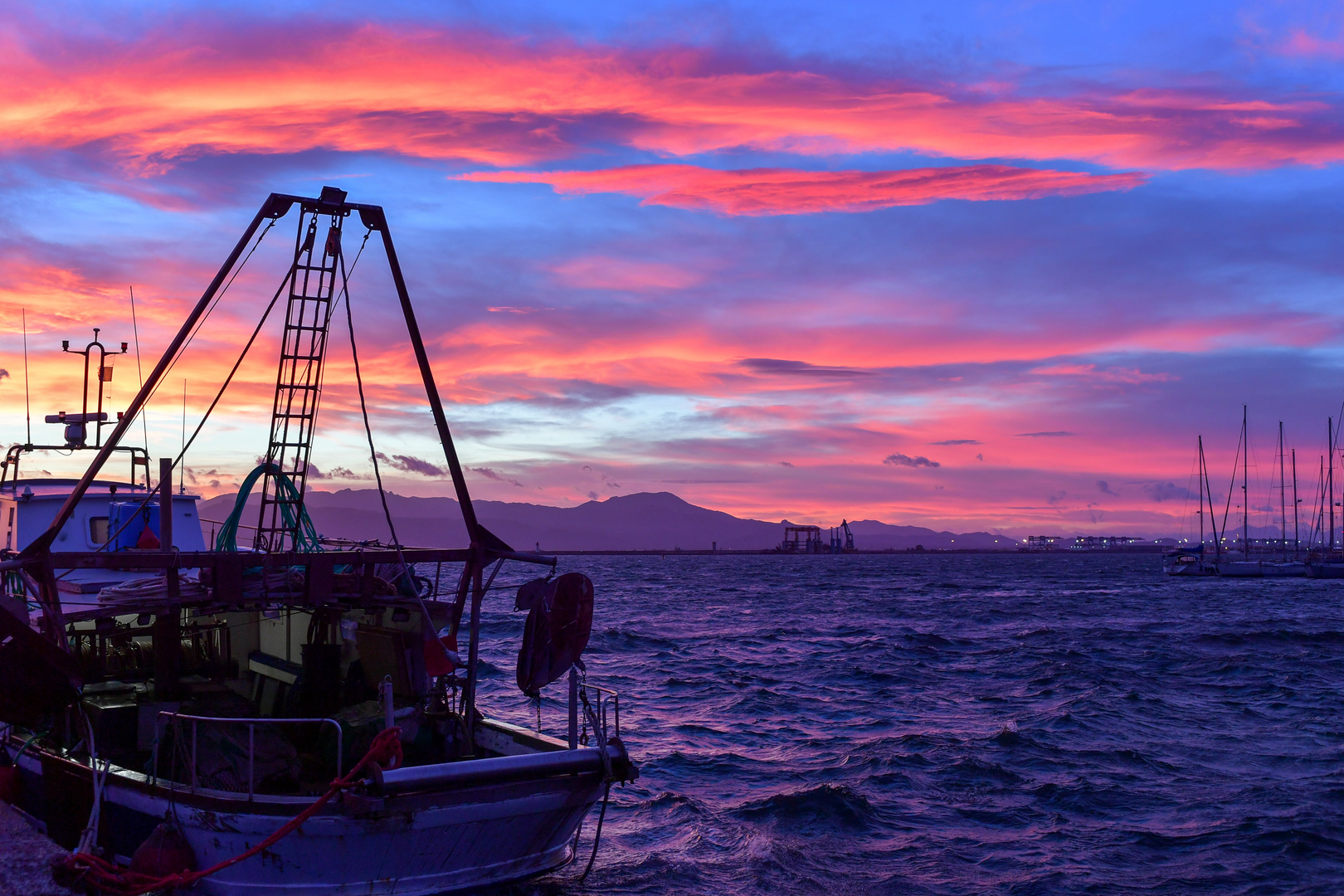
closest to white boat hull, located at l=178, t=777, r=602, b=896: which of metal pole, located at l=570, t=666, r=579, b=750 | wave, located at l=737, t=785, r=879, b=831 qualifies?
metal pole, located at l=570, t=666, r=579, b=750

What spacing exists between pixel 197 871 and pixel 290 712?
3522 mm

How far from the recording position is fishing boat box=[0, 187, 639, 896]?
10523mm

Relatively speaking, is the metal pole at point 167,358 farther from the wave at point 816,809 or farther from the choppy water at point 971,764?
the wave at point 816,809

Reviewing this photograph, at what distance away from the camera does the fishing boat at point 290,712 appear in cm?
1052

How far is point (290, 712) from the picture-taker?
14055 mm

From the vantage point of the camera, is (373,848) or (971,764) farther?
(971,764)

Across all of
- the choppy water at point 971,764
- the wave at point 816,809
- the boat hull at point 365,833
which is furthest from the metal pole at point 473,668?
the wave at point 816,809

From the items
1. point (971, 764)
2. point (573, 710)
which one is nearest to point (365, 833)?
point (573, 710)

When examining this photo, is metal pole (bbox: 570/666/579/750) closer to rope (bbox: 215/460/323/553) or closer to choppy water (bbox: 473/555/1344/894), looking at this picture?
choppy water (bbox: 473/555/1344/894)

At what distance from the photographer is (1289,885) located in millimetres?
14812

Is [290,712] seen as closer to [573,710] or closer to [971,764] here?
[573,710]

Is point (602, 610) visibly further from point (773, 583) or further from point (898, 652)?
point (773, 583)

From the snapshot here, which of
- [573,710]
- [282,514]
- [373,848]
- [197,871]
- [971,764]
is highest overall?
[282,514]

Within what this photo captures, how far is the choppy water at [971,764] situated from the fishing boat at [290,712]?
9.20 ft
